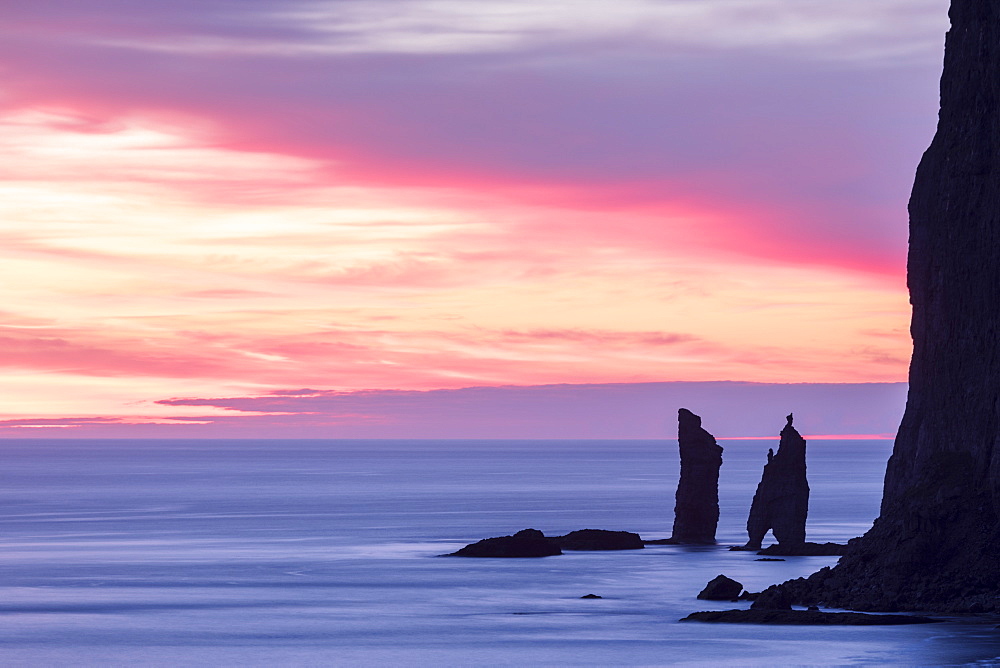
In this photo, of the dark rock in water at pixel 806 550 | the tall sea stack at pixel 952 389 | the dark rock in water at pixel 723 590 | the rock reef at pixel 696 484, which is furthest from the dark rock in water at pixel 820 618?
the rock reef at pixel 696 484

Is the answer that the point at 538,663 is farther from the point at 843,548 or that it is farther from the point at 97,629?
the point at 843,548

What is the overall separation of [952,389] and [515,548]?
5519 centimetres

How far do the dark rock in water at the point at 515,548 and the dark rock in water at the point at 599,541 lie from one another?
190 inches

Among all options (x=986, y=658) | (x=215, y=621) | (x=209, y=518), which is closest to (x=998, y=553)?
(x=986, y=658)

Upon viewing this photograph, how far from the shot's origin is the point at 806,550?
123 meters

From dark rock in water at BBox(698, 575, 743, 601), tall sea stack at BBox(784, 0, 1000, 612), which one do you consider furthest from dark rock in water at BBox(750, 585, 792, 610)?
dark rock in water at BBox(698, 575, 743, 601)

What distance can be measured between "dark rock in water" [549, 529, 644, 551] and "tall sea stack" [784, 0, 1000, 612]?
2130 inches

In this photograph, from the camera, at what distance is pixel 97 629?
84.8m

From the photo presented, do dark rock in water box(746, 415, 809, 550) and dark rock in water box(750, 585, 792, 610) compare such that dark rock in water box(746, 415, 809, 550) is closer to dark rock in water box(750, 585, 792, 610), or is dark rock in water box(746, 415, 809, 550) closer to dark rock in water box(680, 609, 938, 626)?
dark rock in water box(750, 585, 792, 610)

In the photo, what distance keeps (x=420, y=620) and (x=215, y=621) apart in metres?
11.6

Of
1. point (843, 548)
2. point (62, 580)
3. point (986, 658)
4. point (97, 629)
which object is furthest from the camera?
point (843, 548)

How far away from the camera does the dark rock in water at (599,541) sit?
136375 mm

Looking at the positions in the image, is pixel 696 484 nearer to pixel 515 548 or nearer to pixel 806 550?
pixel 806 550

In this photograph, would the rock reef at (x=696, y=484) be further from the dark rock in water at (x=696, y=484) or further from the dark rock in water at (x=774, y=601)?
the dark rock in water at (x=774, y=601)
